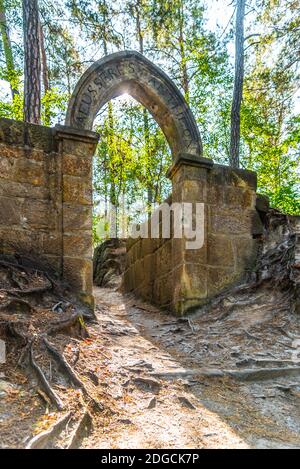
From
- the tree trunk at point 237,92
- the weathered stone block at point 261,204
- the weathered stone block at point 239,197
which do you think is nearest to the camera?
the weathered stone block at point 239,197

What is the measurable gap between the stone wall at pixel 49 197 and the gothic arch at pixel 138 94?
549 millimetres

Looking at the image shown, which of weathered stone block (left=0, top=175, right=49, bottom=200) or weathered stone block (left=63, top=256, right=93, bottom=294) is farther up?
weathered stone block (left=0, top=175, right=49, bottom=200)

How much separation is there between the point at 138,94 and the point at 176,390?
4.55 m

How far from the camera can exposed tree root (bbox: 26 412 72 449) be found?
5.08ft

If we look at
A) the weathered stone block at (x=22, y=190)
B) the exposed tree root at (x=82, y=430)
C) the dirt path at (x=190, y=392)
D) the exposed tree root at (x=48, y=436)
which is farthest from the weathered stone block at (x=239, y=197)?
the exposed tree root at (x=48, y=436)

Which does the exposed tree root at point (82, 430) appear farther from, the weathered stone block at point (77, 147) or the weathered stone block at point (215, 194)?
the weathered stone block at point (215, 194)

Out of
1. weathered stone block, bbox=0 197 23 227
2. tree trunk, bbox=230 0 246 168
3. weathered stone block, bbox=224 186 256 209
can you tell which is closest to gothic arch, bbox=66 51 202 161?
weathered stone block, bbox=224 186 256 209

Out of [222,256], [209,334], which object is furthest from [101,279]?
[209,334]

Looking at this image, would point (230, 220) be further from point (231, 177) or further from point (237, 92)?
point (237, 92)

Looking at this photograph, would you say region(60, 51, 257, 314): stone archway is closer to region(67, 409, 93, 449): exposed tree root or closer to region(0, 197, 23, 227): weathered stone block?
region(0, 197, 23, 227): weathered stone block

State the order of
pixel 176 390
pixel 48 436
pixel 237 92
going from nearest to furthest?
pixel 48 436 → pixel 176 390 → pixel 237 92

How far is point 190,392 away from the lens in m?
2.57

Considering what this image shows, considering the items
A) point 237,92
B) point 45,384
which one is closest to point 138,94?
point 237,92

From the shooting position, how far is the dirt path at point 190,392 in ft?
6.23
